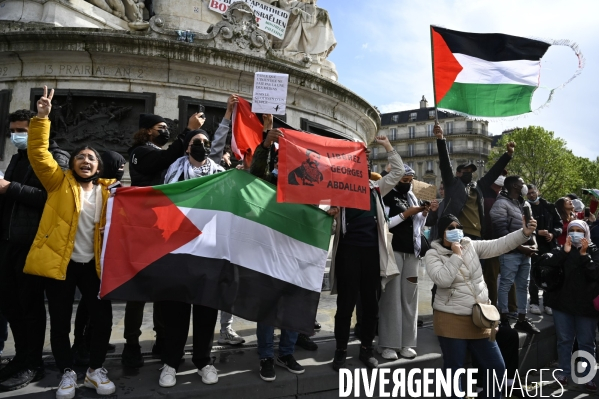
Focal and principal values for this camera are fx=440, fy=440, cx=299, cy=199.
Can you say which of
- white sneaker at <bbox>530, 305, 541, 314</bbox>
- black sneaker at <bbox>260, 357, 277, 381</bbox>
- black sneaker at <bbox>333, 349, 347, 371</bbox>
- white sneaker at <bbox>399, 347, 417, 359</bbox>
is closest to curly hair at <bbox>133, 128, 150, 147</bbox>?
black sneaker at <bbox>260, 357, 277, 381</bbox>

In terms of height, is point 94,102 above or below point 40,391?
above

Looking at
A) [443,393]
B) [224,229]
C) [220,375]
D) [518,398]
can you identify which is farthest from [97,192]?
[518,398]

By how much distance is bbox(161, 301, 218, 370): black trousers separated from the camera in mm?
3838

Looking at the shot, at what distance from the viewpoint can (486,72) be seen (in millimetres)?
6156

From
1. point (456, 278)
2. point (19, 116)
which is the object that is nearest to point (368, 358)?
point (456, 278)

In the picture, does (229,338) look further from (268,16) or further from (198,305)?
(268,16)

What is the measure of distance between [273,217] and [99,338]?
6.10 feet

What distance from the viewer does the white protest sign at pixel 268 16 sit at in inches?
443

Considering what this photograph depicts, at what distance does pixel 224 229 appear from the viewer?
4141 millimetres

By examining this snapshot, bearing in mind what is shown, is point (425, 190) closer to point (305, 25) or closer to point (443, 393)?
point (443, 393)

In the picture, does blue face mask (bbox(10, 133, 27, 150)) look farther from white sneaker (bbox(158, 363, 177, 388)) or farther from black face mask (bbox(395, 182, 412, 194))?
black face mask (bbox(395, 182, 412, 194))

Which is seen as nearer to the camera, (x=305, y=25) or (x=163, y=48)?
(x=163, y=48)

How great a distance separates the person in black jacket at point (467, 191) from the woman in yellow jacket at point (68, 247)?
3.95 m

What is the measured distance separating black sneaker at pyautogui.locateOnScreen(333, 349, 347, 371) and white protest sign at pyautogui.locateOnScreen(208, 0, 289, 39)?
370 inches
